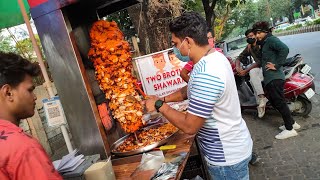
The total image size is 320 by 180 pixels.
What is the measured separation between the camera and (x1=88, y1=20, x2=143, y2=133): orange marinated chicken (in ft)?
10.0

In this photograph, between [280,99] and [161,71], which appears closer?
[280,99]

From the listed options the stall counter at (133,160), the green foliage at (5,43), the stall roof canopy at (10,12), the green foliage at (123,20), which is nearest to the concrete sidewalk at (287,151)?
the stall counter at (133,160)

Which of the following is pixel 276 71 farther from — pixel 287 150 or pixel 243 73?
pixel 287 150

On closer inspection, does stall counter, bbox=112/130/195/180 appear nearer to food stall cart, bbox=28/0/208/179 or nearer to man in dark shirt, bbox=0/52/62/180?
food stall cart, bbox=28/0/208/179

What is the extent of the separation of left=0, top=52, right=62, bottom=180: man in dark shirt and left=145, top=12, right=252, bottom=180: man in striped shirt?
1048mm

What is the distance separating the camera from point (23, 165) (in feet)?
4.46

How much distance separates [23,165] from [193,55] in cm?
150

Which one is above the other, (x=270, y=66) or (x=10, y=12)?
(x=10, y=12)

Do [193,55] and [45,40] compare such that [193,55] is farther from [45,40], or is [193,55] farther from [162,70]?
[162,70]

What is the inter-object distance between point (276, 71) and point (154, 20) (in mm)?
3003

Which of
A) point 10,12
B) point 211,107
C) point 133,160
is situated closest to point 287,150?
point 133,160

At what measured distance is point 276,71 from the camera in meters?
5.39

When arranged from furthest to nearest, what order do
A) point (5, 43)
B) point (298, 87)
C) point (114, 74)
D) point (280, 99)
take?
point (5, 43)
point (298, 87)
point (280, 99)
point (114, 74)

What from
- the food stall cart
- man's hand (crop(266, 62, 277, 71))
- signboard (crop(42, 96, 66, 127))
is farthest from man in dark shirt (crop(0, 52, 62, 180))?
man's hand (crop(266, 62, 277, 71))
